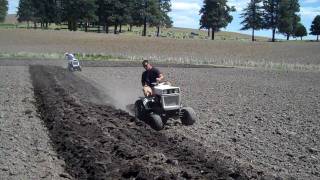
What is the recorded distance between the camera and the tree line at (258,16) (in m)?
95.7

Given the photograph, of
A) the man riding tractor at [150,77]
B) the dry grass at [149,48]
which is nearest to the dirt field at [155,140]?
the man riding tractor at [150,77]

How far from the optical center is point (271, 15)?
3802 inches

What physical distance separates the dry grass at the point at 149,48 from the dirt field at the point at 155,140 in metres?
35.8

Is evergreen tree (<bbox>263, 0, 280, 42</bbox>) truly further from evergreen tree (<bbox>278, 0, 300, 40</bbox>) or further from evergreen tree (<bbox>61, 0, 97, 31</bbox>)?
evergreen tree (<bbox>61, 0, 97, 31</bbox>)

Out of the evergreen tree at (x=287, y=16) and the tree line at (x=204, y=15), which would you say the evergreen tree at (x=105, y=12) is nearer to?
the tree line at (x=204, y=15)

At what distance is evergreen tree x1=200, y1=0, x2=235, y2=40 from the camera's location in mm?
96688

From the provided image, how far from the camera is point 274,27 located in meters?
95.6

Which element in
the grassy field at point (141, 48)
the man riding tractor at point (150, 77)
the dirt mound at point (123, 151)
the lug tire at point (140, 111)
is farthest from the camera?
the grassy field at point (141, 48)

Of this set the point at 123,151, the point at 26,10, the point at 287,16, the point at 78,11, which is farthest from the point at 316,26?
the point at 123,151

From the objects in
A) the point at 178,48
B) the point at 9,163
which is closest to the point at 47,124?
the point at 9,163

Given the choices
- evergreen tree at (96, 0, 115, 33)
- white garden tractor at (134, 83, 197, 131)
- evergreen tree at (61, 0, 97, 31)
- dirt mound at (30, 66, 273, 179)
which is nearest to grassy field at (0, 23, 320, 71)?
evergreen tree at (61, 0, 97, 31)

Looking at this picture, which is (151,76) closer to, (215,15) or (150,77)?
(150,77)

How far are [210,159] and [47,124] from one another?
17.0ft

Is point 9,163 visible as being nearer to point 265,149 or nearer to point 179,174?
point 179,174
